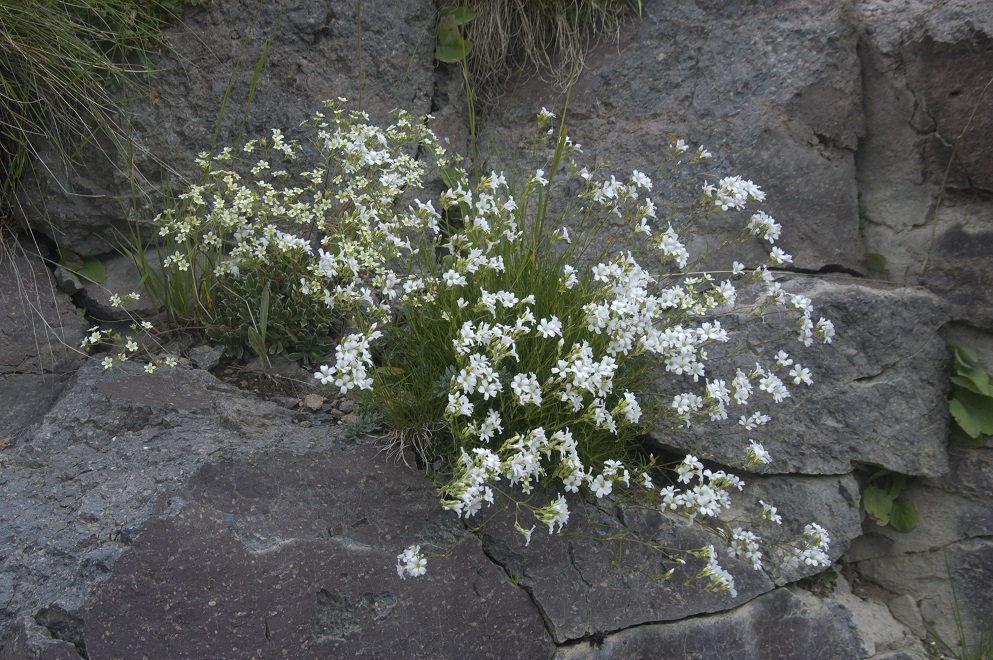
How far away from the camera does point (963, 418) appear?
3311 millimetres

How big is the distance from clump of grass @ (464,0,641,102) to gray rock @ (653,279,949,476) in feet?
5.35

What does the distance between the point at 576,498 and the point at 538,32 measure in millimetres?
2444

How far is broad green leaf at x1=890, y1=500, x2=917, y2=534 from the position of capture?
3.42 m

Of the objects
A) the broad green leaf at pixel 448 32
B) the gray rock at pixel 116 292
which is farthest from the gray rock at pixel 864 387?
the gray rock at pixel 116 292

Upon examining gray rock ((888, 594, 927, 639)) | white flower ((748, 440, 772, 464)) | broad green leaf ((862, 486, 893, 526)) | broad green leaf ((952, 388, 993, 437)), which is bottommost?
gray rock ((888, 594, 927, 639))

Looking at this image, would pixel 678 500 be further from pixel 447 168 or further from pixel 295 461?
pixel 447 168

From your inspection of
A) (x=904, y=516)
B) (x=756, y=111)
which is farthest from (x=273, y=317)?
(x=904, y=516)

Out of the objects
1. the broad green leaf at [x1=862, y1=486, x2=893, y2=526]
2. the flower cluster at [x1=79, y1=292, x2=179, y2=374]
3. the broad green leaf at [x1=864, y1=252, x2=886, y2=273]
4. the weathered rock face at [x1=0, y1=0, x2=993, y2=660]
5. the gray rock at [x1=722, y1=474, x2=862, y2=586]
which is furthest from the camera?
the broad green leaf at [x1=864, y1=252, x2=886, y2=273]

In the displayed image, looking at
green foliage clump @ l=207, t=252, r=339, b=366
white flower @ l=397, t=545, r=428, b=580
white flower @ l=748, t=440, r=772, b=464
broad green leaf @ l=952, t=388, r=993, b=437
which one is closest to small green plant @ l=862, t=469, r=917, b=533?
broad green leaf @ l=952, t=388, r=993, b=437

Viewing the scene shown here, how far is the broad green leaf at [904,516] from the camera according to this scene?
3.42 meters

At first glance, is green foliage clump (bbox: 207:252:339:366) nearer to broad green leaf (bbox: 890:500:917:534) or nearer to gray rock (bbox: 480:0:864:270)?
gray rock (bbox: 480:0:864:270)

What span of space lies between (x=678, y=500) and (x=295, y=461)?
1.30 metres

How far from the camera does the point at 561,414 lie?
2.74m

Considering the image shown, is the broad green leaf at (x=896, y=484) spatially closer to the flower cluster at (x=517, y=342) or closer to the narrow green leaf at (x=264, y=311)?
the flower cluster at (x=517, y=342)
